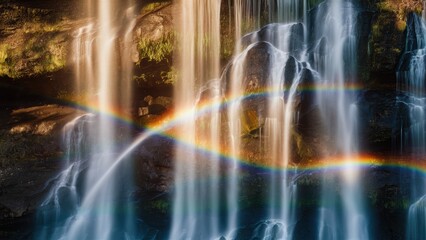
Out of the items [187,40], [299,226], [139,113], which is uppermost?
[187,40]

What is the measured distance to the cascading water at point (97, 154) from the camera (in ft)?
46.3

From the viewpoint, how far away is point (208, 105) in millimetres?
14203

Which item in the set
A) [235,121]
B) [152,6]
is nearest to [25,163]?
[152,6]

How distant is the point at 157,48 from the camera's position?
46.1 ft

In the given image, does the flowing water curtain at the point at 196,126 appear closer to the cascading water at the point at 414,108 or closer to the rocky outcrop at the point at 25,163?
the rocky outcrop at the point at 25,163

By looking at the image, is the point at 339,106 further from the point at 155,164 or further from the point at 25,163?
the point at 25,163

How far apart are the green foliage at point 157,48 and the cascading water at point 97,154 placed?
421 mm

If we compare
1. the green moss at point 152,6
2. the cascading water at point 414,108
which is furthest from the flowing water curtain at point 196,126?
the cascading water at point 414,108

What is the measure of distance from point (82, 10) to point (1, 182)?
18.6 ft

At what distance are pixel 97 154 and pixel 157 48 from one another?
371 cm

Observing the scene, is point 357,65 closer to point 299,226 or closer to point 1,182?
point 299,226

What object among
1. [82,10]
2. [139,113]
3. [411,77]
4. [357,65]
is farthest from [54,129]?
[411,77]

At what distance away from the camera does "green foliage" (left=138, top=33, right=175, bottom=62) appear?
45.9ft

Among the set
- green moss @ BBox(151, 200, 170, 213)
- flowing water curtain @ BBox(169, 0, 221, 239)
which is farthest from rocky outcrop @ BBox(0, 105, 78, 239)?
flowing water curtain @ BBox(169, 0, 221, 239)
